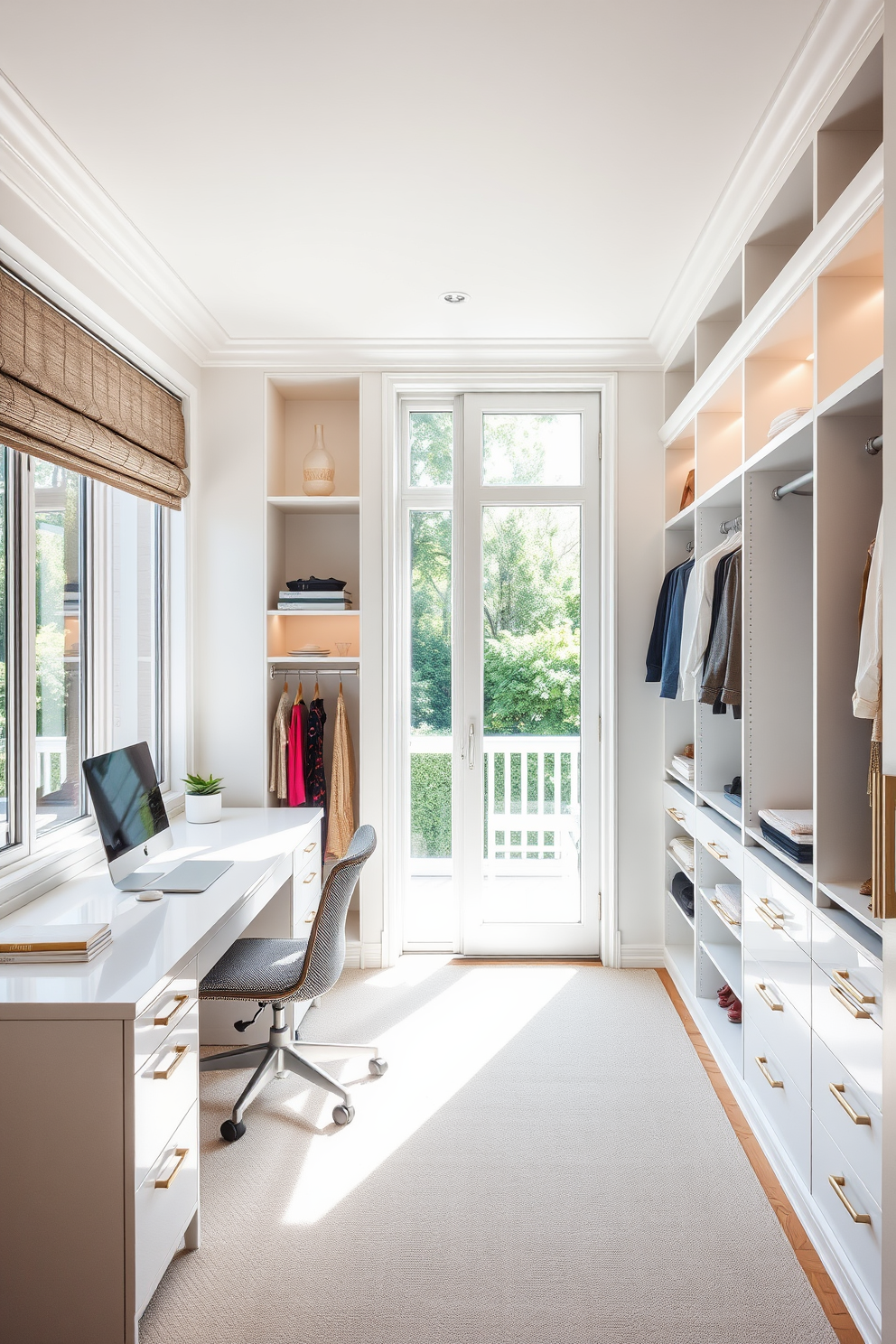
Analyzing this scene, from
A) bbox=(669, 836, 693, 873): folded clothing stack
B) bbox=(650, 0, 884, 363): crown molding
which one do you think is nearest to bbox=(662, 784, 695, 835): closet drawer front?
bbox=(669, 836, 693, 873): folded clothing stack

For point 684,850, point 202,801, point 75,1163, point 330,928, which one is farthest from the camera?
point 684,850

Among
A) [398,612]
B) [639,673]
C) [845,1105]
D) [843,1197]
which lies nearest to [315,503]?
[398,612]

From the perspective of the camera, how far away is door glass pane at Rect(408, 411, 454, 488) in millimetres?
3773

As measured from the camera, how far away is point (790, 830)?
2.10m

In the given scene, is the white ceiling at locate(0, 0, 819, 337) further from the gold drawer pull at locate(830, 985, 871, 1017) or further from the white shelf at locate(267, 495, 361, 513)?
the gold drawer pull at locate(830, 985, 871, 1017)

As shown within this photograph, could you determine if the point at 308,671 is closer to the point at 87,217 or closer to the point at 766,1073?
the point at 87,217

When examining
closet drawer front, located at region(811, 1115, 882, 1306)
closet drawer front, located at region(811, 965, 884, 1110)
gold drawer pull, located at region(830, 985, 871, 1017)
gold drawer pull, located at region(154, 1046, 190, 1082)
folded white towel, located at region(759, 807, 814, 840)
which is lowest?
closet drawer front, located at region(811, 1115, 882, 1306)

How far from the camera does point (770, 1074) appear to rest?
223 cm

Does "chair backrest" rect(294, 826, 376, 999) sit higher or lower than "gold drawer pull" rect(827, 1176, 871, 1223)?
higher

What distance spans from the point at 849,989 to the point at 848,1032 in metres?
0.10

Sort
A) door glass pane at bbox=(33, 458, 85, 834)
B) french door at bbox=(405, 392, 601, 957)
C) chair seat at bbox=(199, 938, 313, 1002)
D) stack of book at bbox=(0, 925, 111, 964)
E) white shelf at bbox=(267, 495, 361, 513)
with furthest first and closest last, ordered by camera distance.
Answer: french door at bbox=(405, 392, 601, 957), white shelf at bbox=(267, 495, 361, 513), door glass pane at bbox=(33, 458, 85, 834), chair seat at bbox=(199, 938, 313, 1002), stack of book at bbox=(0, 925, 111, 964)

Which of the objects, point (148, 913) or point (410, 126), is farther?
point (148, 913)

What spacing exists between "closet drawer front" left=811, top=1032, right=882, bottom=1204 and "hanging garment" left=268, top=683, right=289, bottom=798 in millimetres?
2360

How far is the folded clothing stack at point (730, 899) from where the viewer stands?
264 centimetres
